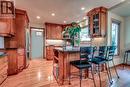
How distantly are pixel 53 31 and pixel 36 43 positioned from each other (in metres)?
1.65

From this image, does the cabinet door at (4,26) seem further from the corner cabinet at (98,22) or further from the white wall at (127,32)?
the white wall at (127,32)

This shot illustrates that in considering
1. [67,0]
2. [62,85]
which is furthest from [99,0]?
[62,85]

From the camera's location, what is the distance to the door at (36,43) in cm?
809

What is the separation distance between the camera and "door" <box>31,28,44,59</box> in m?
8.09

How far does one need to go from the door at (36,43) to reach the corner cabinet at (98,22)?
4663 mm

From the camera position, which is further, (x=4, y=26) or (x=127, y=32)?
(x=127, y=32)

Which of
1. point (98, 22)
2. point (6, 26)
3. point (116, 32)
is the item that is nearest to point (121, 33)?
point (116, 32)

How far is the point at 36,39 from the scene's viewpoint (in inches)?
323

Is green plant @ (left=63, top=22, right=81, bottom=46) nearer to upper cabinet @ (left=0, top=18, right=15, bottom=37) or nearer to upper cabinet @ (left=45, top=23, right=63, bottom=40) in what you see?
upper cabinet @ (left=0, top=18, right=15, bottom=37)

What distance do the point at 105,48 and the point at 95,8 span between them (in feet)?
7.54

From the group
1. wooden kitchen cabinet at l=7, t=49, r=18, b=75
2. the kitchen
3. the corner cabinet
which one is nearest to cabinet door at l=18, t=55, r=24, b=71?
the kitchen

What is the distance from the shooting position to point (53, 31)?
8055 millimetres

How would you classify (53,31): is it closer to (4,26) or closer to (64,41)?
(64,41)

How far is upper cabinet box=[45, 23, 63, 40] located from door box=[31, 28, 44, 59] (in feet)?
2.54
